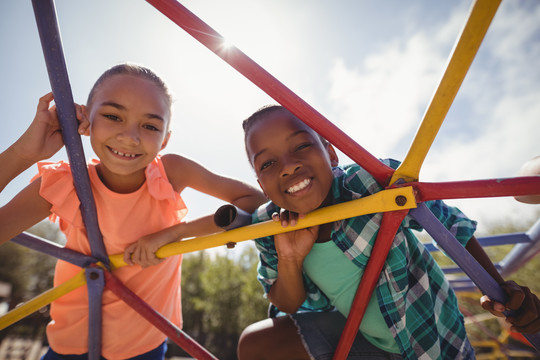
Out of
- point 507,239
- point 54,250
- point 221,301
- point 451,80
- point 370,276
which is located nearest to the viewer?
point 451,80

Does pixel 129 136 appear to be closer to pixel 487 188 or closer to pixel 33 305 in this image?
pixel 33 305

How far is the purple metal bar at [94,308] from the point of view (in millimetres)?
1122

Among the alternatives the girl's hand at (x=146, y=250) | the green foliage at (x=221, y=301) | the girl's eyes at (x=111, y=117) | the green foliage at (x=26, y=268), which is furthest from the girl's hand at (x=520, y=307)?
the green foliage at (x=26, y=268)

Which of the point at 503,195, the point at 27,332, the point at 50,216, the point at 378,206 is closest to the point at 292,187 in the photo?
the point at 378,206

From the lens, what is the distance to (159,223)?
4.10 ft

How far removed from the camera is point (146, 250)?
3.60ft

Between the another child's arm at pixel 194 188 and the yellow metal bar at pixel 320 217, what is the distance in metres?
0.07

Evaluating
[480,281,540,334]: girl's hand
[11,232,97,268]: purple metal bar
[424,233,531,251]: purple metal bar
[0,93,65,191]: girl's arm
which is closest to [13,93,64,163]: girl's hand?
[0,93,65,191]: girl's arm

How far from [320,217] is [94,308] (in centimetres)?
102

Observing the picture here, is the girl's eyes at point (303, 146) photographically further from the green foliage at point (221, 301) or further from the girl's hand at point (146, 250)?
the green foliage at point (221, 301)

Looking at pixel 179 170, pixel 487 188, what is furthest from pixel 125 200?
pixel 487 188

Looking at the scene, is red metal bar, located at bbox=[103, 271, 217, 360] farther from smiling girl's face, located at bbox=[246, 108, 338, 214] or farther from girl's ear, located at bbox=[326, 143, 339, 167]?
girl's ear, located at bbox=[326, 143, 339, 167]

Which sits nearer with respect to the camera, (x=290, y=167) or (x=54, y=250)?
(x=290, y=167)

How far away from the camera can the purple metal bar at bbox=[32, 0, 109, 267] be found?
29.9 inches
